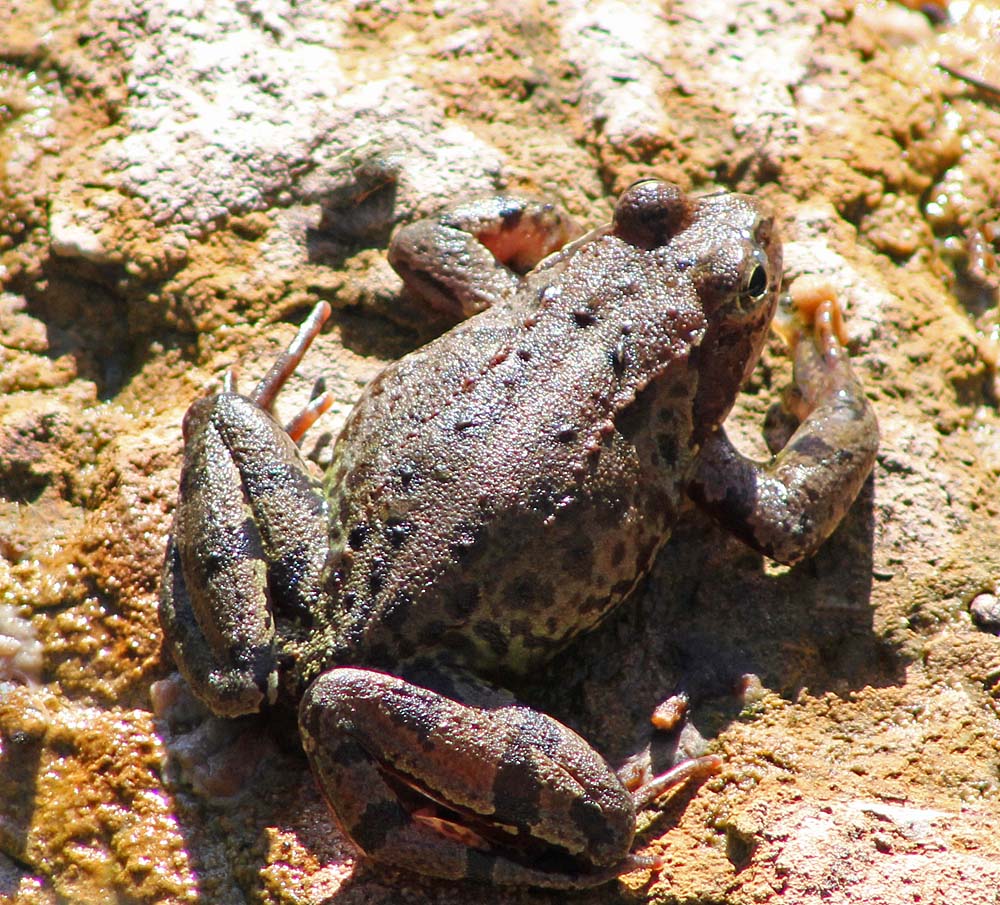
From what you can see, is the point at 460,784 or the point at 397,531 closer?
the point at 460,784

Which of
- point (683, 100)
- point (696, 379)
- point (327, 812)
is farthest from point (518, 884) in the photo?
point (683, 100)

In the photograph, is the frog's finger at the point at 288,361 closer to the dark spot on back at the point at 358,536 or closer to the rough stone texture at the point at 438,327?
the rough stone texture at the point at 438,327

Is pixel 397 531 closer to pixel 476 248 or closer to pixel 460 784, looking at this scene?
pixel 460 784

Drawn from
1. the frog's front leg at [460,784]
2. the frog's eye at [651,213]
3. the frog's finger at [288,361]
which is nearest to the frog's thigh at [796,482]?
the frog's eye at [651,213]

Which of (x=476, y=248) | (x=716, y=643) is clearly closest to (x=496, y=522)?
(x=716, y=643)

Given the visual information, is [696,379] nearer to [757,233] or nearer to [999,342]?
[757,233]

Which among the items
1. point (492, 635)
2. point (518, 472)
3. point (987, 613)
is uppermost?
point (518, 472)

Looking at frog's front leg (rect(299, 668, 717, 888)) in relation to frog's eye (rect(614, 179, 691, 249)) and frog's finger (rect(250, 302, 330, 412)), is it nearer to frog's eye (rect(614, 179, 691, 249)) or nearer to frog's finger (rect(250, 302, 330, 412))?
frog's finger (rect(250, 302, 330, 412))

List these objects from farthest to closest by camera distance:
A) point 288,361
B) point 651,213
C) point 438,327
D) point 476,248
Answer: point 438,327, point 476,248, point 288,361, point 651,213
